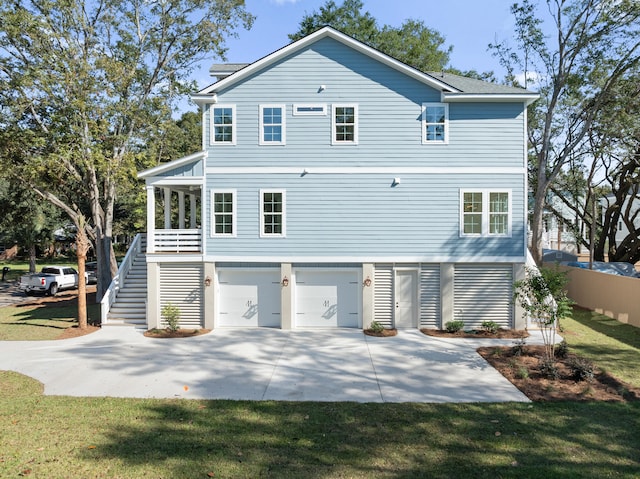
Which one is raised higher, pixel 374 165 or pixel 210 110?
pixel 210 110

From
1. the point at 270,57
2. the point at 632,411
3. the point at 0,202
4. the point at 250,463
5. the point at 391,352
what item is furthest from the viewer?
the point at 0,202

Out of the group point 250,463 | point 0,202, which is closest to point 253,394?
point 250,463

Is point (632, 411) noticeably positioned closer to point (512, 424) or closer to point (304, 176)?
point (512, 424)

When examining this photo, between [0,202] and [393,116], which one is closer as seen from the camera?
[393,116]

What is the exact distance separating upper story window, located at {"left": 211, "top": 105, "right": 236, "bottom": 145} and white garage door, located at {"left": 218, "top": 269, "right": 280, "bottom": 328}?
4.74 m

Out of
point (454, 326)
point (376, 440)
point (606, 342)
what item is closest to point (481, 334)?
point (454, 326)

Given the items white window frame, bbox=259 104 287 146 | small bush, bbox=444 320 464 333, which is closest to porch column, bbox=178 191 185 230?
white window frame, bbox=259 104 287 146

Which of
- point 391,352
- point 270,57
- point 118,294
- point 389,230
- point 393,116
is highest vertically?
point 270,57

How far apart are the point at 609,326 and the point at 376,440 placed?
12.7 meters

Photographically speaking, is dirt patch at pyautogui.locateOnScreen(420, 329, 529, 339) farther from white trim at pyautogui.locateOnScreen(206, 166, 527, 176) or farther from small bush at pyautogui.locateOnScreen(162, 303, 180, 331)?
small bush at pyautogui.locateOnScreen(162, 303, 180, 331)

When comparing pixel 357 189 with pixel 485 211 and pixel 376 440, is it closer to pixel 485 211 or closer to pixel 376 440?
pixel 485 211

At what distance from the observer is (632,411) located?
23.5 feet

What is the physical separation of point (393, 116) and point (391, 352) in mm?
7957

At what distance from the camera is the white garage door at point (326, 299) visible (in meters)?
14.0
